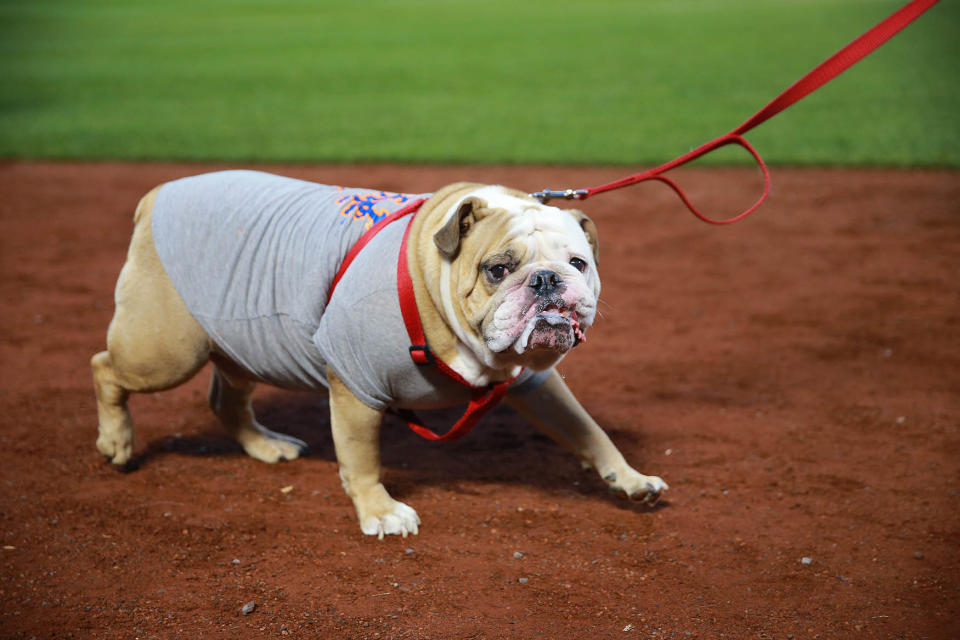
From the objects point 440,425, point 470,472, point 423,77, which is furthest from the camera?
point 423,77

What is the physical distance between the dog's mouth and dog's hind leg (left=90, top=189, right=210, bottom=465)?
57.2 inches

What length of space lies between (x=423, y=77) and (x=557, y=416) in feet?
43.1

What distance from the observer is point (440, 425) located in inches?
180

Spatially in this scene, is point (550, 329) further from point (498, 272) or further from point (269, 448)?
point (269, 448)

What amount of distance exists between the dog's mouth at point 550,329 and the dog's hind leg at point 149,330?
145cm

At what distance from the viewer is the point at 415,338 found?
3.21 metres

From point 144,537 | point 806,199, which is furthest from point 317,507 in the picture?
point 806,199

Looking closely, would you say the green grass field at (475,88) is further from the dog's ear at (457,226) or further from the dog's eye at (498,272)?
the dog's eye at (498,272)

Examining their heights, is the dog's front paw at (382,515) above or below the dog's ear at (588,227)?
below

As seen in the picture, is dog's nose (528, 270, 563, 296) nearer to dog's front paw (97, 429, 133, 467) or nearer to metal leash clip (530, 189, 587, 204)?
metal leash clip (530, 189, 587, 204)

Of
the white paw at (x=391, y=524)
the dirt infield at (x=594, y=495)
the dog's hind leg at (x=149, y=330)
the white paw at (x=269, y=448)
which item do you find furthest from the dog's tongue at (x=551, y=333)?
the white paw at (x=269, y=448)

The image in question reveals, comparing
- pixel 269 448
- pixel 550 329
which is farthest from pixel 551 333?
pixel 269 448

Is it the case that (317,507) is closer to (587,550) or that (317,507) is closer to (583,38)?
(587,550)

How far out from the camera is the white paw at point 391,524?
11.4 ft
